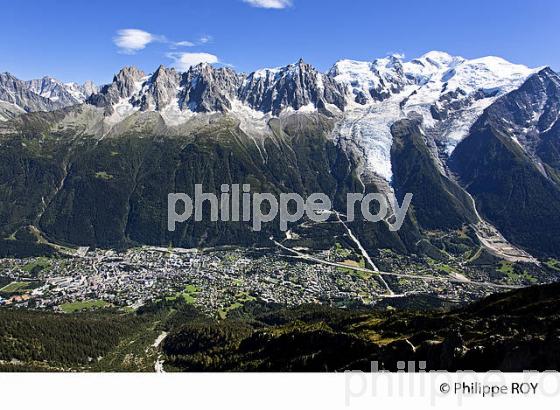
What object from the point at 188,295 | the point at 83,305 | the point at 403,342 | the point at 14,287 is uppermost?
the point at 403,342

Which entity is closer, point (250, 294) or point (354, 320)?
point (354, 320)

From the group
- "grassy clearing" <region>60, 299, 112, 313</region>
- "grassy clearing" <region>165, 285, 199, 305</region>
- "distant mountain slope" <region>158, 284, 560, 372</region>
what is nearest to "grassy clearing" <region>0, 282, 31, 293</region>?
"grassy clearing" <region>60, 299, 112, 313</region>

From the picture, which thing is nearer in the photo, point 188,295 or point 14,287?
point 188,295

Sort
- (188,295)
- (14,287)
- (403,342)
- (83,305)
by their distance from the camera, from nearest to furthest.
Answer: (403,342) → (83,305) → (188,295) → (14,287)

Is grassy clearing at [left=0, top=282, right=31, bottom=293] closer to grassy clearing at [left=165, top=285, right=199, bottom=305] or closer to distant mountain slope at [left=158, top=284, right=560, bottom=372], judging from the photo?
grassy clearing at [left=165, top=285, right=199, bottom=305]

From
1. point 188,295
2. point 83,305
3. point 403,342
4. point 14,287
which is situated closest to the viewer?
point 403,342

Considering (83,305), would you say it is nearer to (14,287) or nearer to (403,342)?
(14,287)

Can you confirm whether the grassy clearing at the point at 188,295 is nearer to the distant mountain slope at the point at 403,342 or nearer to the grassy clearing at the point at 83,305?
the grassy clearing at the point at 83,305

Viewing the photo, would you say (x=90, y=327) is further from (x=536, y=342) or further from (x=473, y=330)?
(x=536, y=342)

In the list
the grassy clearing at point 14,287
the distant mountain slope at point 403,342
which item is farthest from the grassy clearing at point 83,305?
the distant mountain slope at point 403,342

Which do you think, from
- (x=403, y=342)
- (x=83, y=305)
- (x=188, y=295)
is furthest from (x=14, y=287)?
(x=403, y=342)
